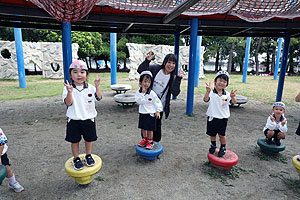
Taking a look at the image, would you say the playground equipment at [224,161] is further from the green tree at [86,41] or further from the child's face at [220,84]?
the green tree at [86,41]

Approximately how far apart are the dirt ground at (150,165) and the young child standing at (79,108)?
65 centimetres

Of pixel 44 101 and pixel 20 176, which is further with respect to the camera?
pixel 44 101

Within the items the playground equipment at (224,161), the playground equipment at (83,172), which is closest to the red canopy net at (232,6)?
the playground equipment at (83,172)

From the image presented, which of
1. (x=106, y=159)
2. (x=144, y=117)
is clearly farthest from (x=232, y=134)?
(x=106, y=159)

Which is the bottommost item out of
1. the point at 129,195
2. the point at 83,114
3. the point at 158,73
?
the point at 129,195

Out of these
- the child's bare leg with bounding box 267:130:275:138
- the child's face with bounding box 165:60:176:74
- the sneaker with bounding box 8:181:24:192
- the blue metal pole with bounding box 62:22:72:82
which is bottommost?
the sneaker with bounding box 8:181:24:192

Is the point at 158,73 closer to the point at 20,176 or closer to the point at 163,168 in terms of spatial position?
the point at 163,168

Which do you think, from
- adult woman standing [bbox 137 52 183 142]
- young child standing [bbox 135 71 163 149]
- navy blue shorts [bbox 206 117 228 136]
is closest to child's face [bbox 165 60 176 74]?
adult woman standing [bbox 137 52 183 142]

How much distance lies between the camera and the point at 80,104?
2.71 metres

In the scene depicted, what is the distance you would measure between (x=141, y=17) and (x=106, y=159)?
15.1 ft

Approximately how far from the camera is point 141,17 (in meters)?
6.27

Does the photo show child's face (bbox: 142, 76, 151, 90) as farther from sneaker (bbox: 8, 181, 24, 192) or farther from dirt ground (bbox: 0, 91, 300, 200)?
sneaker (bbox: 8, 181, 24, 192)

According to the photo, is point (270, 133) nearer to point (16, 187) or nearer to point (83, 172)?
point (83, 172)

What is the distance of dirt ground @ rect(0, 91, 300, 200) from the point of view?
2.85 metres
